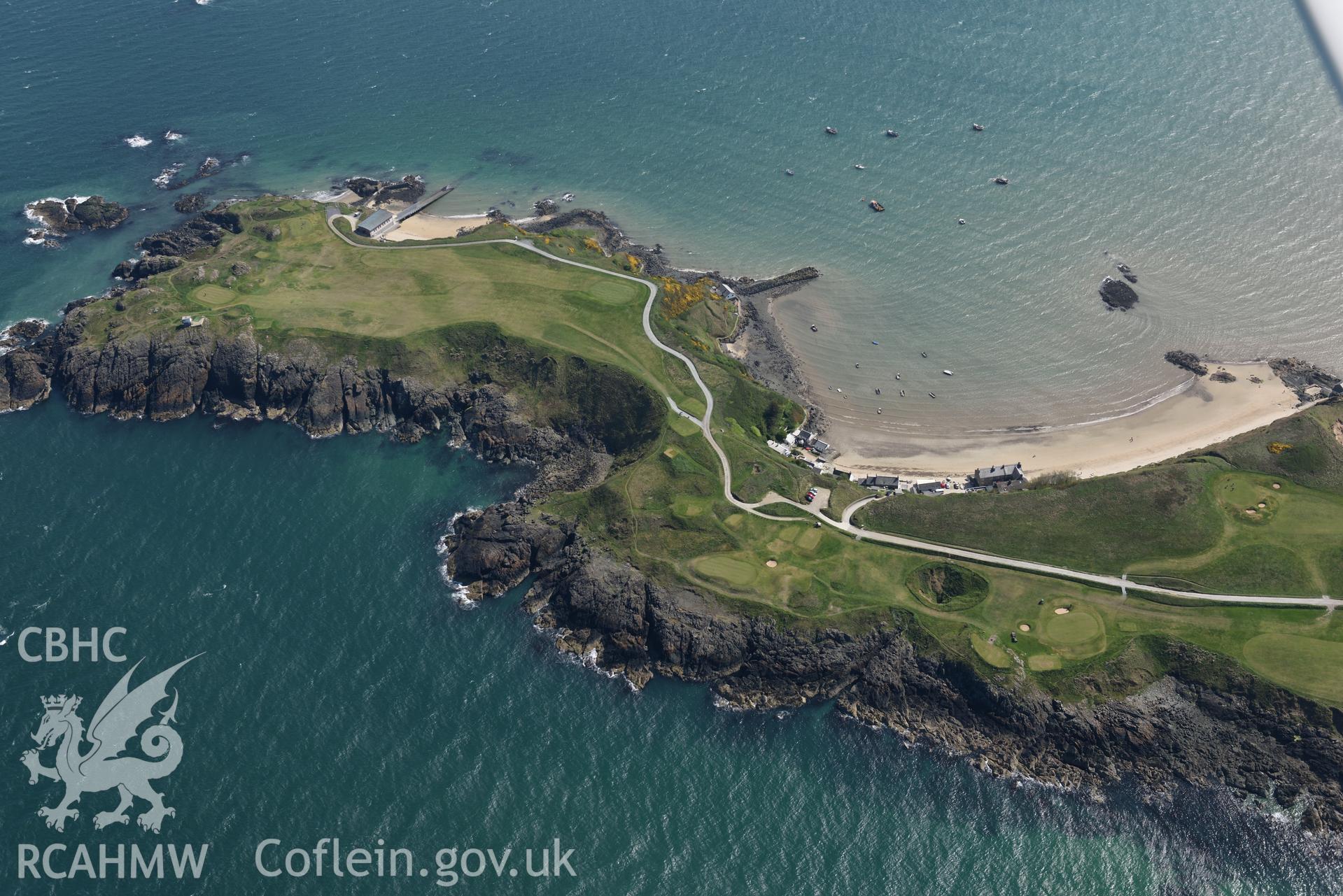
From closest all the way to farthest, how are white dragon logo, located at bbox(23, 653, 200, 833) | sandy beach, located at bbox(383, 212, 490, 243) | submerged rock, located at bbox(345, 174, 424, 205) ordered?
white dragon logo, located at bbox(23, 653, 200, 833)
sandy beach, located at bbox(383, 212, 490, 243)
submerged rock, located at bbox(345, 174, 424, 205)

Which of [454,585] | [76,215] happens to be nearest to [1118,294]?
[454,585]

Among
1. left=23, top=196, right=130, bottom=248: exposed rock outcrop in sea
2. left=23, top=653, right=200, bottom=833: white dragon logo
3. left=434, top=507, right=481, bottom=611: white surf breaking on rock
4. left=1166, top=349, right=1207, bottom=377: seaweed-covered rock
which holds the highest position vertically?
left=1166, top=349, right=1207, bottom=377: seaweed-covered rock

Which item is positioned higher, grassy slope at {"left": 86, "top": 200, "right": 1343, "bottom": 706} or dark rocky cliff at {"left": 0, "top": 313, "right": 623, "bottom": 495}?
grassy slope at {"left": 86, "top": 200, "right": 1343, "bottom": 706}

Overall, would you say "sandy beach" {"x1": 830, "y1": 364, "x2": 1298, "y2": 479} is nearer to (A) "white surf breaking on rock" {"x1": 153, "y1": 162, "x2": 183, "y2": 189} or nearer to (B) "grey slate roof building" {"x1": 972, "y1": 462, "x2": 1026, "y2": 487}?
(B) "grey slate roof building" {"x1": 972, "y1": 462, "x2": 1026, "y2": 487}

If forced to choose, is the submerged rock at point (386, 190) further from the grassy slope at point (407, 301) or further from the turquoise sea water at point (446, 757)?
the turquoise sea water at point (446, 757)

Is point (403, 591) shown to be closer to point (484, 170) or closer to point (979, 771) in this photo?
point (979, 771)

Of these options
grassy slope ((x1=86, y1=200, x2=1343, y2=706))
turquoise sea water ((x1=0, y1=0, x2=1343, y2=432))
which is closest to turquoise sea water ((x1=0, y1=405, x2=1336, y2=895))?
grassy slope ((x1=86, y1=200, x2=1343, y2=706))
